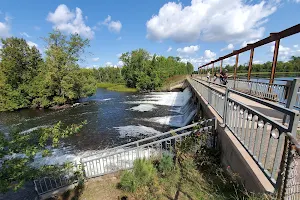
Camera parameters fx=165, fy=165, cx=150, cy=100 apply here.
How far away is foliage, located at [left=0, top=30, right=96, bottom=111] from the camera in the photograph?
24.7 meters

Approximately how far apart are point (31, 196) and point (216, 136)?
7511 mm

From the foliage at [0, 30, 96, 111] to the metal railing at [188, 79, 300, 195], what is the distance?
85.8ft

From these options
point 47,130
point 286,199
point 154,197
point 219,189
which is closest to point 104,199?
point 154,197

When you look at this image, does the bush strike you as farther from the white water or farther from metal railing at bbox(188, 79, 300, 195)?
the white water

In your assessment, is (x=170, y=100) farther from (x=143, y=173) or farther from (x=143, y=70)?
(x=143, y=70)

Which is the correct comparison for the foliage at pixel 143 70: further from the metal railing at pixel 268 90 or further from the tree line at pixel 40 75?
the metal railing at pixel 268 90

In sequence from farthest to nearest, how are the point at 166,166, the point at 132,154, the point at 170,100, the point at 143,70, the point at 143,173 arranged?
the point at 143,70 → the point at 170,100 → the point at 132,154 → the point at 166,166 → the point at 143,173

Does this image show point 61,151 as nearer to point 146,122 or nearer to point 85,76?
point 146,122

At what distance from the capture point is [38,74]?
27641mm

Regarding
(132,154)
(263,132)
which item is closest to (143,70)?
(132,154)

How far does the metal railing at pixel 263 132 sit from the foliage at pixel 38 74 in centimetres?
2617

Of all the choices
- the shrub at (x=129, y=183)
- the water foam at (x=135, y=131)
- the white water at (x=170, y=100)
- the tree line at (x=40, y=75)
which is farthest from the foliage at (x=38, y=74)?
the shrub at (x=129, y=183)

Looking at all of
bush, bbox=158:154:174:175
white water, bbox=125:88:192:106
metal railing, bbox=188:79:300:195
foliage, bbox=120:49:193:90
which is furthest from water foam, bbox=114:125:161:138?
foliage, bbox=120:49:193:90

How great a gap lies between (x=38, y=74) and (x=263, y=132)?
107 ft
